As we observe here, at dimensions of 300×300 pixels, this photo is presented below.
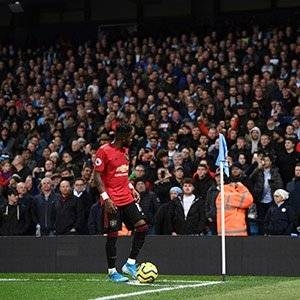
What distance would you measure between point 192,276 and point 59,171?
17.8 feet

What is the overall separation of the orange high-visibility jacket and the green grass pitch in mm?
2165

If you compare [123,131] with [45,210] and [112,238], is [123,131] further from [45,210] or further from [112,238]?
[45,210]

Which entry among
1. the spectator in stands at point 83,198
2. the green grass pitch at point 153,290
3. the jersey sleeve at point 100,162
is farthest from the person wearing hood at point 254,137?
the jersey sleeve at point 100,162

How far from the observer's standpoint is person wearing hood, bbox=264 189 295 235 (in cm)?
1848

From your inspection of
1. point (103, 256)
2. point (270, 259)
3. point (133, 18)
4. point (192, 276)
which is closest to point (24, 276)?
point (103, 256)

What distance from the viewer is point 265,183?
19.8 m

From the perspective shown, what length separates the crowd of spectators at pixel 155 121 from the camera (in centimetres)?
1997

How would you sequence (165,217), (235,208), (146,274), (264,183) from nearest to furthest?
(146,274)
(235,208)
(165,217)
(264,183)

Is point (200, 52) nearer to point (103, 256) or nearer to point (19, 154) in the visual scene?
point (19, 154)

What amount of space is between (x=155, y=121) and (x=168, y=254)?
601 cm

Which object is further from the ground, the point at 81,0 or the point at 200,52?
the point at 81,0

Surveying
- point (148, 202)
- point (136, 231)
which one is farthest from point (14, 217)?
point (136, 231)

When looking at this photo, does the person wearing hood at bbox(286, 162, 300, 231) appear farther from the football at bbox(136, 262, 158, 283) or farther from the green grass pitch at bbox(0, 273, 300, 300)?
the football at bbox(136, 262, 158, 283)

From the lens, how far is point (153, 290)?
1384 cm
